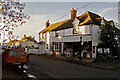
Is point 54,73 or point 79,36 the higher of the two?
point 79,36

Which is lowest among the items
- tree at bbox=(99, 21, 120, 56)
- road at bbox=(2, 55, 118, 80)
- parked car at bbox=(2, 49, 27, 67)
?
road at bbox=(2, 55, 118, 80)

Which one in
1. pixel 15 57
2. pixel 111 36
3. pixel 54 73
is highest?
pixel 111 36

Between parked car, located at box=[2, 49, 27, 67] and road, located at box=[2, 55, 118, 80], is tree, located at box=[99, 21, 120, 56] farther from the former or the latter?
parked car, located at box=[2, 49, 27, 67]

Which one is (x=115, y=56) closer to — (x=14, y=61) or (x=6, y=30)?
(x=14, y=61)

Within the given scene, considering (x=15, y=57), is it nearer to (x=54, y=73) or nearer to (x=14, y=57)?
(x=14, y=57)

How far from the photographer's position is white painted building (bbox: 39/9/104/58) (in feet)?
69.2

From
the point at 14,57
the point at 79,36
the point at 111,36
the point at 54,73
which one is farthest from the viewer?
the point at 79,36

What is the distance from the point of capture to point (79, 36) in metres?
22.8

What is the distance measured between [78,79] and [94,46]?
45.6 feet

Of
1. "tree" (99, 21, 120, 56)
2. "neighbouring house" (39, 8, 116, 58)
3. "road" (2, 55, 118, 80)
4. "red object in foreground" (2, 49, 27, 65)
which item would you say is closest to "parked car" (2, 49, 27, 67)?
"red object in foreground" (2, 49, 27, 65)

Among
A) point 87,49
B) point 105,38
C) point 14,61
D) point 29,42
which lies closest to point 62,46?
point 87,49

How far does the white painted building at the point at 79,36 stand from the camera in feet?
69.2

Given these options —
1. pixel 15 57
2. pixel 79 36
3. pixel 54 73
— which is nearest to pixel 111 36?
pixel 79 36

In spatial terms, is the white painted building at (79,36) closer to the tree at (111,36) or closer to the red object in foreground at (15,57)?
the tree at (111,36)
